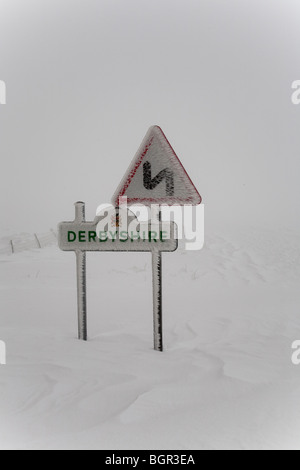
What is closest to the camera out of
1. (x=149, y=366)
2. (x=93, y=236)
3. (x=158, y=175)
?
(x=149, y=366)

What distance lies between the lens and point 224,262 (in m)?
5.25

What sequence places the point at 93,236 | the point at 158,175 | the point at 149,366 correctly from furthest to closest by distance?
the point at 93,236, the point at 158,175, the point at 149,366

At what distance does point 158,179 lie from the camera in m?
2.18

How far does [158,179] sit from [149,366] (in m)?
1.07

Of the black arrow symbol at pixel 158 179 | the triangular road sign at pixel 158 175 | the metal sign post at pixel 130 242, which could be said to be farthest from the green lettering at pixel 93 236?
the black arrow symbol at pixel 158 179

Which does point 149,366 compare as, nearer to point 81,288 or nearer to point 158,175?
point 81,288

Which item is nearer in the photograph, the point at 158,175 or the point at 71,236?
the point at 158,175

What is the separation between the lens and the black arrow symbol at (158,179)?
85.4 inches

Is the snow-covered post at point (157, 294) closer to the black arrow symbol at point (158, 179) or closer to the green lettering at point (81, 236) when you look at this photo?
the black arrow symbol at point (158, 179)

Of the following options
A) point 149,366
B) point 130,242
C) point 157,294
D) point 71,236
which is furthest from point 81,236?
point 149,366

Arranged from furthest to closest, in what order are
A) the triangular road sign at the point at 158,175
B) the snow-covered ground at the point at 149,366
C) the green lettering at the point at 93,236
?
the green lettering at the point at 93,236
the triangular road sign at the point at 158,175
the snow-covered ground at the point at 149,366

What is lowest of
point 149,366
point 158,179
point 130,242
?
point 149,366

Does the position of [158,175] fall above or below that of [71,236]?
above

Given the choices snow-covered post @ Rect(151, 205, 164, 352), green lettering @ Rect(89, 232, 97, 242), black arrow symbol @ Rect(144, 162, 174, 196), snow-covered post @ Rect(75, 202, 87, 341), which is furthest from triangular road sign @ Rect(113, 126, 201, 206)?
snow-covered post @ Rect(75, 202, 87, 341)
